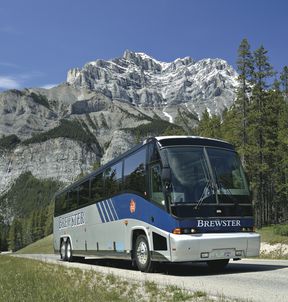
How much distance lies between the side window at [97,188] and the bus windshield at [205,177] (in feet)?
21.0

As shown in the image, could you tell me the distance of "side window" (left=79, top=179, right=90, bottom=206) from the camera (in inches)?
839

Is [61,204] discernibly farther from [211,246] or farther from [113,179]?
[211,246]

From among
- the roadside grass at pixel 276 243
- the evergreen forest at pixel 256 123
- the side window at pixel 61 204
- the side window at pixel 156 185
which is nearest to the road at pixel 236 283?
the side window at pixel 156 185

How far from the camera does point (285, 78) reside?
63875 millimetres

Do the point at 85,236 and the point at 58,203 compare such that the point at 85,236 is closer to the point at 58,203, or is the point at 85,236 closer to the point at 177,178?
the point at 58,203

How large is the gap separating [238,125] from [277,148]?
21.4 feet

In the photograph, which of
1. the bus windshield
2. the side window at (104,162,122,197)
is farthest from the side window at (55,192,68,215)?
the bus windshield

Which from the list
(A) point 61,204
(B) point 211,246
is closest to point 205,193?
(B) point 211,246

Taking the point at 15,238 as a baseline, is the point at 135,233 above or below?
above

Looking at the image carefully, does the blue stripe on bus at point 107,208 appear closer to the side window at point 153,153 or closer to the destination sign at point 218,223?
the side window at point 153,153

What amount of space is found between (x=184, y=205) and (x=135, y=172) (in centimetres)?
313

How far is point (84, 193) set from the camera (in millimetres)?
21891

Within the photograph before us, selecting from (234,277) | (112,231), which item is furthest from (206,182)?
(112,231)

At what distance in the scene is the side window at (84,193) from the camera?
69.9 feet
